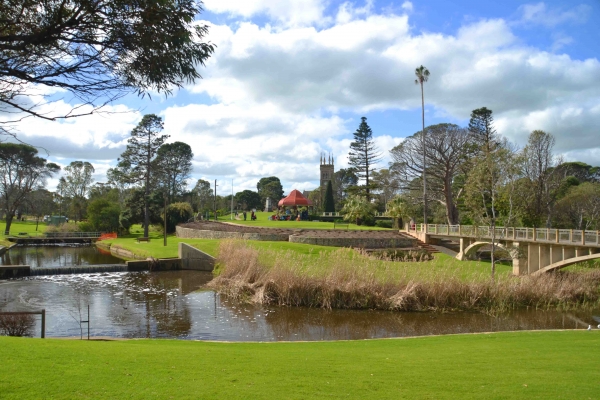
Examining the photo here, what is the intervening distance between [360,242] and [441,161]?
1745cm

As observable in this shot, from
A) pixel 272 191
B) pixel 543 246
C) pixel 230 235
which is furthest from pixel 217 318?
pixel 272 191

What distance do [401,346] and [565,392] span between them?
17.1ft

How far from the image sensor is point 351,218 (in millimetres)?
50875

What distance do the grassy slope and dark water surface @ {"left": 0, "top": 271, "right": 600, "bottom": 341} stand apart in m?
6.48

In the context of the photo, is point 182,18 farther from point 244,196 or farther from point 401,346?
point 244,196

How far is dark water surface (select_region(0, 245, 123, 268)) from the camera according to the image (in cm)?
3459

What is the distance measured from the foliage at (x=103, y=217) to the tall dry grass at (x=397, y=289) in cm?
4032

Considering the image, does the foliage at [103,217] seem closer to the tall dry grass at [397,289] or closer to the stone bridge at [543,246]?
the tall dry grass at [397,289]

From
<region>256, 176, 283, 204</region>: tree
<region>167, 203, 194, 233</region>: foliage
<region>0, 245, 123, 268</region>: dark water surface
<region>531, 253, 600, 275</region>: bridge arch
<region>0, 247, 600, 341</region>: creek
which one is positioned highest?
<region>256, 176, 283, 204</region>: tree

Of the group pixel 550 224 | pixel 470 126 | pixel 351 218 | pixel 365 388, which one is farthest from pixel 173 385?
pixel 470 126

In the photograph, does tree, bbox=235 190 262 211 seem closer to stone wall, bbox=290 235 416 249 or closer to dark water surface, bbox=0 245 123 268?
dark water surface, bbox=0 245 123 268

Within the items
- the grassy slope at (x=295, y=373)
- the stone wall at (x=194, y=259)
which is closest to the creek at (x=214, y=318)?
→ the grassy slope at (x=295, y=373)

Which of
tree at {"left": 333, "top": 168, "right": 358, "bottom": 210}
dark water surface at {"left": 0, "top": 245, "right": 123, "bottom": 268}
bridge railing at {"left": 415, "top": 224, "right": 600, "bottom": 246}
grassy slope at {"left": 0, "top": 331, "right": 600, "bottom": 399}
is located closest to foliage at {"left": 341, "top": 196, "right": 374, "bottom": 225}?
bridge railing at {"left": 415, "top": 224, "right": 600, "bottom": 246}

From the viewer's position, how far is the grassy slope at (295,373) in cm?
589
